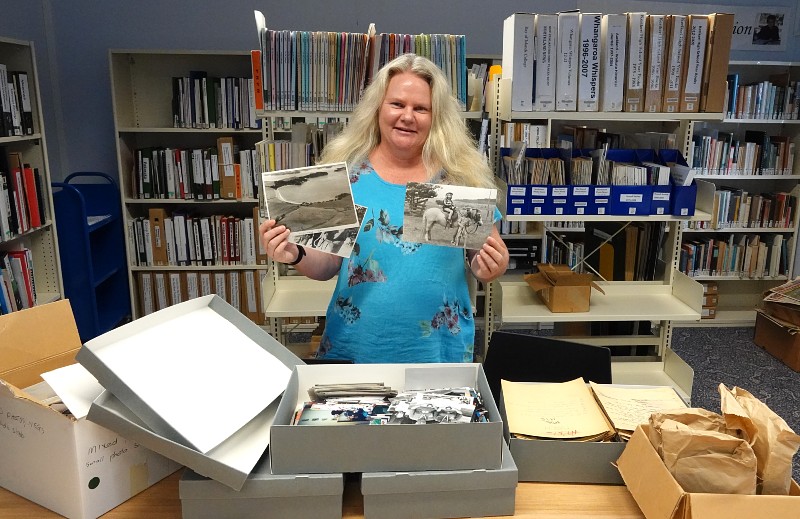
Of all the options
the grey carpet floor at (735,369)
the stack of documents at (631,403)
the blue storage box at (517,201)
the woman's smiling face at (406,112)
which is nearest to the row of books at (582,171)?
the blue storage box at (517,201)

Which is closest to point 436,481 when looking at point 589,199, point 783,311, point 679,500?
point 679,500

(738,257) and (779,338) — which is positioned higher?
(738,257)

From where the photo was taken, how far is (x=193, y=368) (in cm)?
102

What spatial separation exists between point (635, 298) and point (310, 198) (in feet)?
6.84

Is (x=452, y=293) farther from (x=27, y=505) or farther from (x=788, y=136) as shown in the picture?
(x=788, y=136)

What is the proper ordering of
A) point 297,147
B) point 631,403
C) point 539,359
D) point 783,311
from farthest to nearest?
point 783,311, point 297,147, point 539,359, point 631,403

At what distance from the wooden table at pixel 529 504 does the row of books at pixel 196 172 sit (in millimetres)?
3307

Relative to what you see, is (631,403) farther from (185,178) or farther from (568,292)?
(185,178)

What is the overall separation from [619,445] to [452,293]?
0.71m

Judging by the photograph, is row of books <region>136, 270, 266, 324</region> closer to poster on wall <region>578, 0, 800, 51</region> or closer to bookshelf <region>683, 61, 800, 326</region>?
poster on wall <region>578, 0, 800, 51</region>

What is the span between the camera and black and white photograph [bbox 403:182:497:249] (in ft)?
4.44

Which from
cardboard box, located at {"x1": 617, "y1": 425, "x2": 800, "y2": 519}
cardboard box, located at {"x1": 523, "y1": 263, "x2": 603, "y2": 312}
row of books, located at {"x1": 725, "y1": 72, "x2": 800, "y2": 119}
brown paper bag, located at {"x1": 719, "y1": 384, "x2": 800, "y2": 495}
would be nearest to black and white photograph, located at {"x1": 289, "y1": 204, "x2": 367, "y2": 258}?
cardboard box, located at {"x1": 617, "y1": 425, "x2": 800, "y2": 519}

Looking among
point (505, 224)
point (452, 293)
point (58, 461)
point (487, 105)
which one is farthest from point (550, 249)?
point (58, 461)

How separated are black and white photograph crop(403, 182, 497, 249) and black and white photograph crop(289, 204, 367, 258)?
5.4 inches
